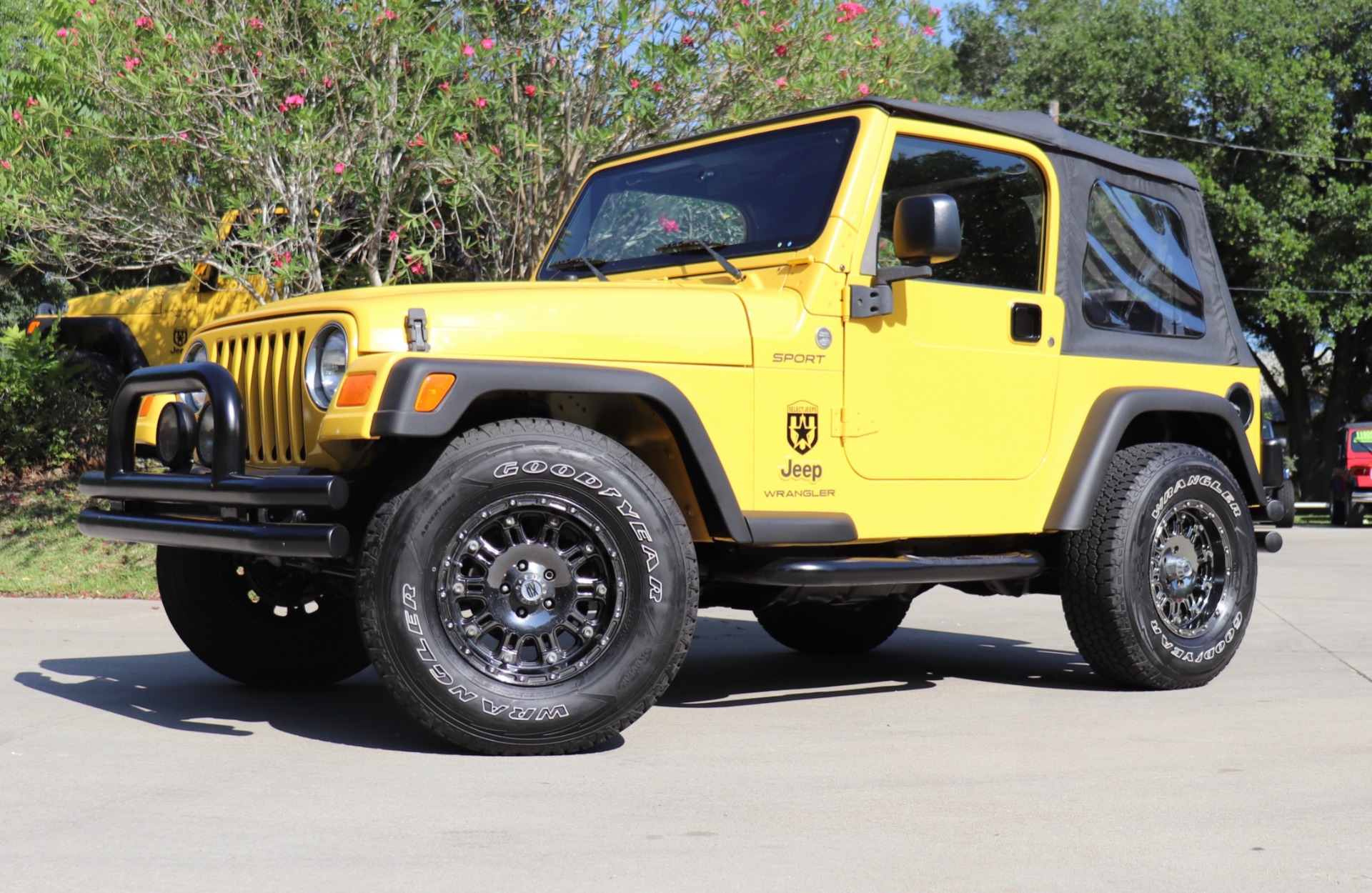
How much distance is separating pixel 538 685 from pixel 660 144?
2635 millimetres

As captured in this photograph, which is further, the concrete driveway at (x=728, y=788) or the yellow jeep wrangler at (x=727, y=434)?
the yellow jeep wrangler at (x=727, y=434)

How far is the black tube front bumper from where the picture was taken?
13.9 ft

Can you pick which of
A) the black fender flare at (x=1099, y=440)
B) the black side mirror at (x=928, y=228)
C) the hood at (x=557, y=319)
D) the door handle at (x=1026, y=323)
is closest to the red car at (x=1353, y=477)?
the black fender flare at (x=1099, y=440)

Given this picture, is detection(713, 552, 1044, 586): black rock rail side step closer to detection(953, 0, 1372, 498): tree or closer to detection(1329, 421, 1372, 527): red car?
detection(1329, 421, 1372, 527): red car

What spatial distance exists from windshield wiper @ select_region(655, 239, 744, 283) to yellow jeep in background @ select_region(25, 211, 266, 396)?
7245mm

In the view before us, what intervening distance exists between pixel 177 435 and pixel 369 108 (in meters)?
5.58

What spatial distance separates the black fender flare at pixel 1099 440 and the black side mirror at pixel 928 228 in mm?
1252

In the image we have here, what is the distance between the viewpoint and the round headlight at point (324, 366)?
4504 millimetres

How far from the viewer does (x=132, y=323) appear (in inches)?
502

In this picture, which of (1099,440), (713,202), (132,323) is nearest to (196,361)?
(713,202)

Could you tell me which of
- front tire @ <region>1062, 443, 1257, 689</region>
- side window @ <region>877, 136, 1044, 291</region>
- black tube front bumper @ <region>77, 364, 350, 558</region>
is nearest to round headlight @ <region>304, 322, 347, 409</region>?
black tube front bumper @ <region>77, 364, 350, 558</region>

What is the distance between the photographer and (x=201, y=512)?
481 centimetres

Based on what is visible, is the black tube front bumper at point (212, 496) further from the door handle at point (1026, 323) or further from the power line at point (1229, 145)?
the power line at point (1229, 145)

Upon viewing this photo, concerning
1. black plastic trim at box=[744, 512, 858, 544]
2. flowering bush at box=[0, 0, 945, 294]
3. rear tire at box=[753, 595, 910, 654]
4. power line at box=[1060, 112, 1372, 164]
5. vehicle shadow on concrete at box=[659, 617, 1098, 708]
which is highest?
power line at box=[1060, 112, 1372, 164]
